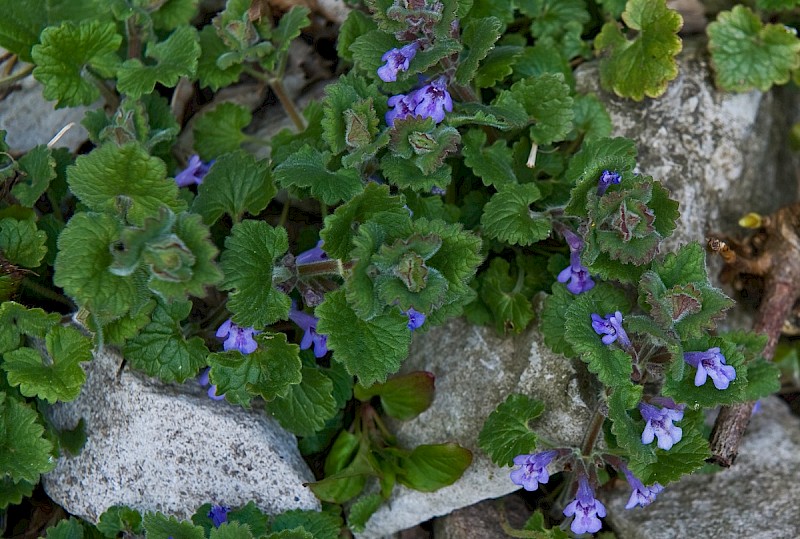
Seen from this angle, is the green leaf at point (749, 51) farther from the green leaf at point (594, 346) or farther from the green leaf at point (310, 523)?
the green leaf at point (310, 523)

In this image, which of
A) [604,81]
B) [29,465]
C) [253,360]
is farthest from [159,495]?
[604,81]

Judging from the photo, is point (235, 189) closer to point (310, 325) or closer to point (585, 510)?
point (310, 325)

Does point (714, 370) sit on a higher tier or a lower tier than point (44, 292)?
higher

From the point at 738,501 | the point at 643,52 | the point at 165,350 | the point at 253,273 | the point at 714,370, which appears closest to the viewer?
the point at 714,370

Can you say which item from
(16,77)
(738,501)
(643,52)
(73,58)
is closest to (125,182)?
(73,58)

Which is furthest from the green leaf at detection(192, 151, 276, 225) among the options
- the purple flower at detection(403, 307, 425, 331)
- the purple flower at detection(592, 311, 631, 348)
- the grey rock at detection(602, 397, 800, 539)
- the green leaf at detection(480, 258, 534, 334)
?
the grey rock at detection(602, 397, 800, 539)

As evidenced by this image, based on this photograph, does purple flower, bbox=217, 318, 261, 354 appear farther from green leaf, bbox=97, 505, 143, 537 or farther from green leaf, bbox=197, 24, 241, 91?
green leaf, bbox=197, 24, 241, 91

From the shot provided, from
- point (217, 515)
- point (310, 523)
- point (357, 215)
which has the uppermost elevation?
point (357, 215)

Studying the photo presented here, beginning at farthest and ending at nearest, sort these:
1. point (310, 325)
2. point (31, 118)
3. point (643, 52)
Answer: point (31, 118) → point (643, 52) → point (310, 325)
